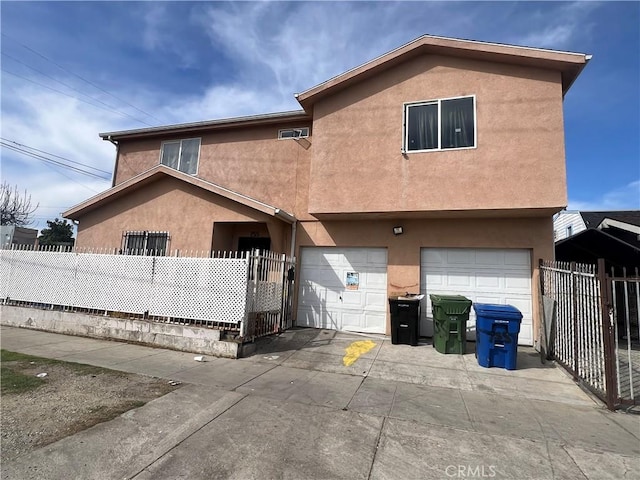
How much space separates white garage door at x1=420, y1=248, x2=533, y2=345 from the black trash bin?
1109 mm

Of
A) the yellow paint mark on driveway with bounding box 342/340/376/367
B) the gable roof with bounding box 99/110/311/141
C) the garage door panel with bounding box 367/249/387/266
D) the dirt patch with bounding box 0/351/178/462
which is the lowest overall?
the dirt patch with bounding box 0/351/178/462

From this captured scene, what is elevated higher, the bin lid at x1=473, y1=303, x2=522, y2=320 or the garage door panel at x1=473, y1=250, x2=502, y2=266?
the garage door panel at x1=473, y1=250, x2=502, y2=266

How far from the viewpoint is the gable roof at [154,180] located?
925 cm

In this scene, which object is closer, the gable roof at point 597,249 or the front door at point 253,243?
the gable roof at point 597,249

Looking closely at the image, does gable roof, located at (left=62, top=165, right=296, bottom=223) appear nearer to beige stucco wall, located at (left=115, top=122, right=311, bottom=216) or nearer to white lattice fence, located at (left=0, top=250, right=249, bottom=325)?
beige stucco wall, located at (left=115, top=122, right=311, bottom=216)

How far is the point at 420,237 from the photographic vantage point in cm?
932

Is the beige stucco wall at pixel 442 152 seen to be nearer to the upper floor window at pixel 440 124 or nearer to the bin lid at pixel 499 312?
the upper floor window at pixel 440 124

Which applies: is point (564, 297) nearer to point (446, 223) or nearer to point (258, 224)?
point (446, 223)

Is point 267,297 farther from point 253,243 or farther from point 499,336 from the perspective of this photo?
point 499,336

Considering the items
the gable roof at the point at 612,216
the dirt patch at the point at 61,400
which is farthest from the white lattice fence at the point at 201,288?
the gable roof at the point at 612,216

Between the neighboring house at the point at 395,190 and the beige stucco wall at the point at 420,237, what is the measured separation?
0.10 feet

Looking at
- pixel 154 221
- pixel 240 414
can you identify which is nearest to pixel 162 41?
pixel 154 221

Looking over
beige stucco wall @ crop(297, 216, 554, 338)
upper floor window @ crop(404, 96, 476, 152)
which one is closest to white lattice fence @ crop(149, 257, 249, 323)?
A: beige stucco wall @ crop(297, 216, 554, 338)

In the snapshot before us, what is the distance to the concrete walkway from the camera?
10.4 feet
